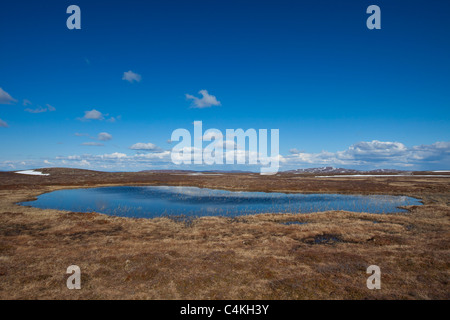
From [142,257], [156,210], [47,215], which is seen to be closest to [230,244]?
[142,257]

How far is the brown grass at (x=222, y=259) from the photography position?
39.7 feet

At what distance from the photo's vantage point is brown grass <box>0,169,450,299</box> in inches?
476

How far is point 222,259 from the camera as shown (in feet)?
53.5

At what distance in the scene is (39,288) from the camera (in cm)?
1210

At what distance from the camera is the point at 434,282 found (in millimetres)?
12789

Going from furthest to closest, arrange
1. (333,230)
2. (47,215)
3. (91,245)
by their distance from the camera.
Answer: (47,215), (333,230), (91,245)
